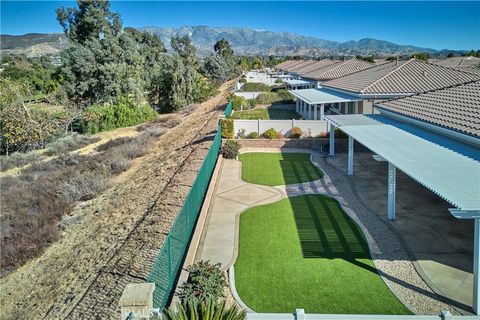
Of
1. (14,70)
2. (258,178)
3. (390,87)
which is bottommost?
(258,178)

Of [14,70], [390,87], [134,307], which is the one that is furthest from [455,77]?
[14,70]

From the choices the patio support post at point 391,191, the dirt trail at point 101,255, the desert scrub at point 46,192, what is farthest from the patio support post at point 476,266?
the desert scrub at point 46,192

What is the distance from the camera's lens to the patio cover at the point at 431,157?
8.51 meters

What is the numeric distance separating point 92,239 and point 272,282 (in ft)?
26.5

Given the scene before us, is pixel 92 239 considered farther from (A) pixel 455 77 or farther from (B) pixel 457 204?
(A) pixel 455 77

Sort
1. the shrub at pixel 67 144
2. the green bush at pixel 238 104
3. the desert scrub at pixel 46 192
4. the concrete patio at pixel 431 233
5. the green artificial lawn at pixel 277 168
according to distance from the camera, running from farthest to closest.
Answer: the green bush at pixel 238 104
the shrub at pixel 67 144
the green artificial lawn at pixel 277 168
the desert scrub at pixel 46 192
the concrete patio at pixel 431 233

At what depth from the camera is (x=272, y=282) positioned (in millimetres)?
10078

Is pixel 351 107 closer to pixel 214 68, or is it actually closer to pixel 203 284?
pixel 203 284

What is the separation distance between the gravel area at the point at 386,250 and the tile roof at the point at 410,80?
9.40 metres

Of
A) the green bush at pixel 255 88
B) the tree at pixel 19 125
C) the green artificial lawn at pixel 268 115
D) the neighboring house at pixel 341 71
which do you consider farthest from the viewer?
the green bush at pixel 255 88

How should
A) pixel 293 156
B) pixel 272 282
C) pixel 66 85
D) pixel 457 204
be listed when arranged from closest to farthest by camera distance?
pixel 457 204
pixel 272 282
pixel 293 156
pixel 66 85

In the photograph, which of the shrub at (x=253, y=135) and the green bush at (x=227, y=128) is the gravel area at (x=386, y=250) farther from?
the green bush at (x=227, y=128)

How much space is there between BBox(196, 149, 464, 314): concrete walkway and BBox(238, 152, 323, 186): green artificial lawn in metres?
0.57

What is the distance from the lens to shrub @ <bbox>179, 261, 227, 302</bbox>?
333 inches
